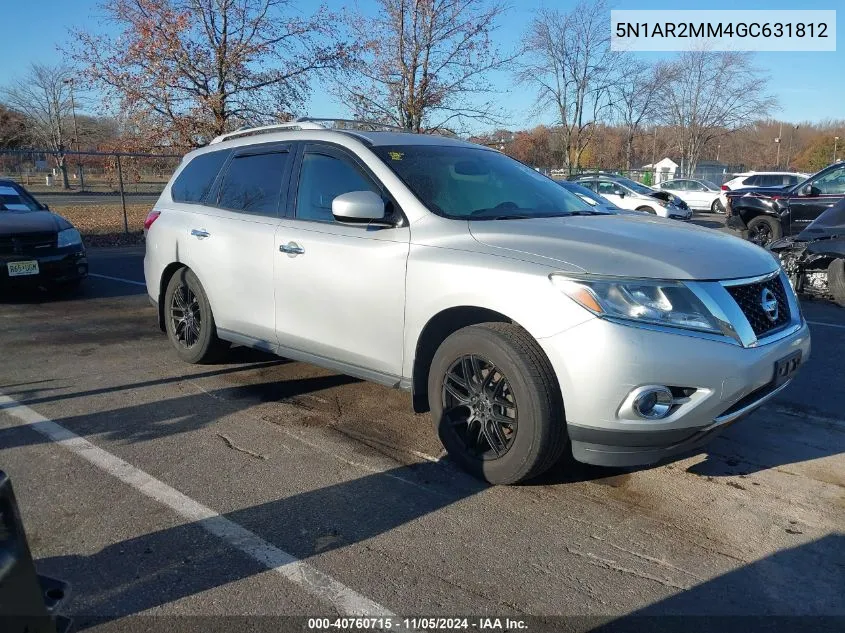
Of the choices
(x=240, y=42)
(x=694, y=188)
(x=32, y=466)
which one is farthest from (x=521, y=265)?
(x=694, y=188)

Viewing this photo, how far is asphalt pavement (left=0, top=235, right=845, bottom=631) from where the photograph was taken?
2.61 meters

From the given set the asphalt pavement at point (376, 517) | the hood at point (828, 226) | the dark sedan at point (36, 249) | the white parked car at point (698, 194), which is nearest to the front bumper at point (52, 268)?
the dark sedan at point (36, 249)

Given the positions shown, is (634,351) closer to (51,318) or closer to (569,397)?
(569,397)

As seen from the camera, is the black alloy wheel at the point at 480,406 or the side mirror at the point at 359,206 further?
the side mirror at the point at 359,206

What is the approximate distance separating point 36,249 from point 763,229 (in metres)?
13.5

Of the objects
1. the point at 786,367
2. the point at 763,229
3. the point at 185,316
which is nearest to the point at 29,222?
the point at 185,316

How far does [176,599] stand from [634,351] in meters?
2.10

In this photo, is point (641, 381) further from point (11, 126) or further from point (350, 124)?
point (11, 126)

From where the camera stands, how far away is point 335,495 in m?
3.43

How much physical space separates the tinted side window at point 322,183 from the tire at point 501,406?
4.27 ft

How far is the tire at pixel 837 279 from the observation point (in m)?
8.34

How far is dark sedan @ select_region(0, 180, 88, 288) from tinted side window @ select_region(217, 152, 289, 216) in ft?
13.4

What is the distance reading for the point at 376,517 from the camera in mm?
3221

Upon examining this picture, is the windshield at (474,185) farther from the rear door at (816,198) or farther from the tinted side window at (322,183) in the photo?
the rear door at (816,198)
